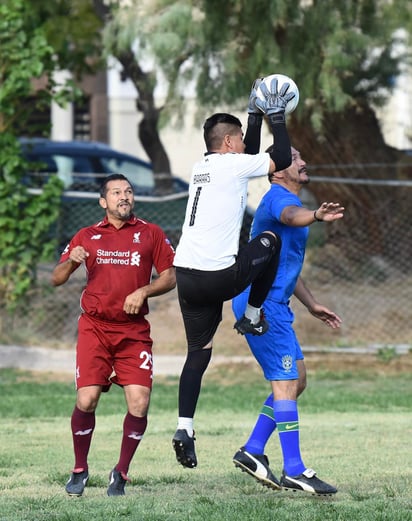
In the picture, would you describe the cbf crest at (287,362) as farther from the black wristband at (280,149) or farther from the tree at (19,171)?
the tree at (19,171)

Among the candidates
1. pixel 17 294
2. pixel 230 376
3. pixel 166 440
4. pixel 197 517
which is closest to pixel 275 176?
pixel 197 517

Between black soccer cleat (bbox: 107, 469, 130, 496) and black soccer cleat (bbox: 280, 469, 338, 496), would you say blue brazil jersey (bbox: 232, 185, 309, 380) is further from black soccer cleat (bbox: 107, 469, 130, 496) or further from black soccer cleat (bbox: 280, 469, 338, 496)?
black soccer cleat (bbox: 107, 469, 130, 496)

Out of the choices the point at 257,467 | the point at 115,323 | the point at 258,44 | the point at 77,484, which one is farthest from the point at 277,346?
the point at 258,44

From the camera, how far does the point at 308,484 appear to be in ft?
21.4

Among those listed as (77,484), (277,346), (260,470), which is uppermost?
(277,346)

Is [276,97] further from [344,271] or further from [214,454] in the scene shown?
[344,271]

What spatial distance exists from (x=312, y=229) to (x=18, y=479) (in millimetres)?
9155

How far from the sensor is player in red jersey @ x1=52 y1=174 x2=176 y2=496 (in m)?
6.84

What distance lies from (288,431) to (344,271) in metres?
9.19

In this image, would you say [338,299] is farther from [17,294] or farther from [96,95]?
[96,95]

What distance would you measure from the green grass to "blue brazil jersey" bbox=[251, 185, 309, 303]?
3.83ft

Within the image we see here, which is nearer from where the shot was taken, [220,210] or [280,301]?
[220,210]

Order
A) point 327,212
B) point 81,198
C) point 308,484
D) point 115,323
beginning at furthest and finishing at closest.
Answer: point 81,198, point 115,323, point 308,484, point 327,212

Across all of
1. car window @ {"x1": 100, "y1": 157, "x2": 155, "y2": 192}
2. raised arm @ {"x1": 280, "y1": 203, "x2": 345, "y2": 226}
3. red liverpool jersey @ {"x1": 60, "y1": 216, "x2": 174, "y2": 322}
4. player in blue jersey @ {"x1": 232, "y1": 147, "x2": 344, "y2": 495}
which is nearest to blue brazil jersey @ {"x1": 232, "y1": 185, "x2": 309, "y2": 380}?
player in blue jersey @ {"x1": 232, "y1": 147, "x2": 344, "y2": 495}
